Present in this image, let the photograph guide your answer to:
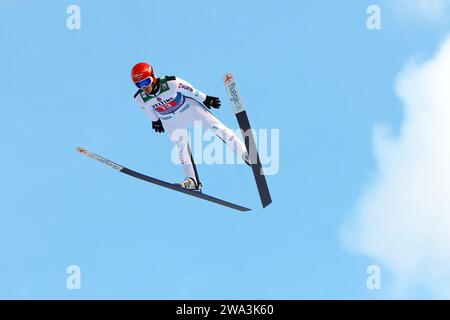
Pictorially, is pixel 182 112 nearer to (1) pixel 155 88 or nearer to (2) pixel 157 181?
(1) pixel 155 88

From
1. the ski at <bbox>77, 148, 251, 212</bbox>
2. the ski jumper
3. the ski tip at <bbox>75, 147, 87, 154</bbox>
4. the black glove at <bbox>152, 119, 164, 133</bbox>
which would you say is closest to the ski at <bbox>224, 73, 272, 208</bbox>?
the ski jumper

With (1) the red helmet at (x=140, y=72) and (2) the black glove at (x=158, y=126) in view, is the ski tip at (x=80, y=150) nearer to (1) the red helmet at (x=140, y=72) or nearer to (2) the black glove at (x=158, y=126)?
(2) the black glove at (x=158, y=126)

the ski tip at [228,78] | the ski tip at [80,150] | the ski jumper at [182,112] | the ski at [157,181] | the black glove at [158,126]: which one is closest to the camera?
the ski tip at [228,78]

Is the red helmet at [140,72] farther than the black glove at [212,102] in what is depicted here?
No

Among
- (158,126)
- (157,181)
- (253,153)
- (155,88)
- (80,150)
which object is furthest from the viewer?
(158,126)

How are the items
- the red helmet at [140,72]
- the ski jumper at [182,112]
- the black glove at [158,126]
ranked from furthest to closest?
the black glove at [158,126]
the ski jumper at [182,112]
the red helmet at [140,72]

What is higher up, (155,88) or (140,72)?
(140,72)

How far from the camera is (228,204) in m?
18.0

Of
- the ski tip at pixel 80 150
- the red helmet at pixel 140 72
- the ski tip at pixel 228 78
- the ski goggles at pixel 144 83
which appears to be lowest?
the ski tip at pixel 80 150

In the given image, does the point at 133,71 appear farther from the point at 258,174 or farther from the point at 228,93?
the point at 258,174

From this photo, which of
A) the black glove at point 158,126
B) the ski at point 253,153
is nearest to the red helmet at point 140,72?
the black glove at point 158,126

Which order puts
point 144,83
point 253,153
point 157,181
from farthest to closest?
point 157,181 < point 144,83 < point 253,153

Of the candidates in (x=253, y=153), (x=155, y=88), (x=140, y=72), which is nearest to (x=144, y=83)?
(x=140, y=72)
